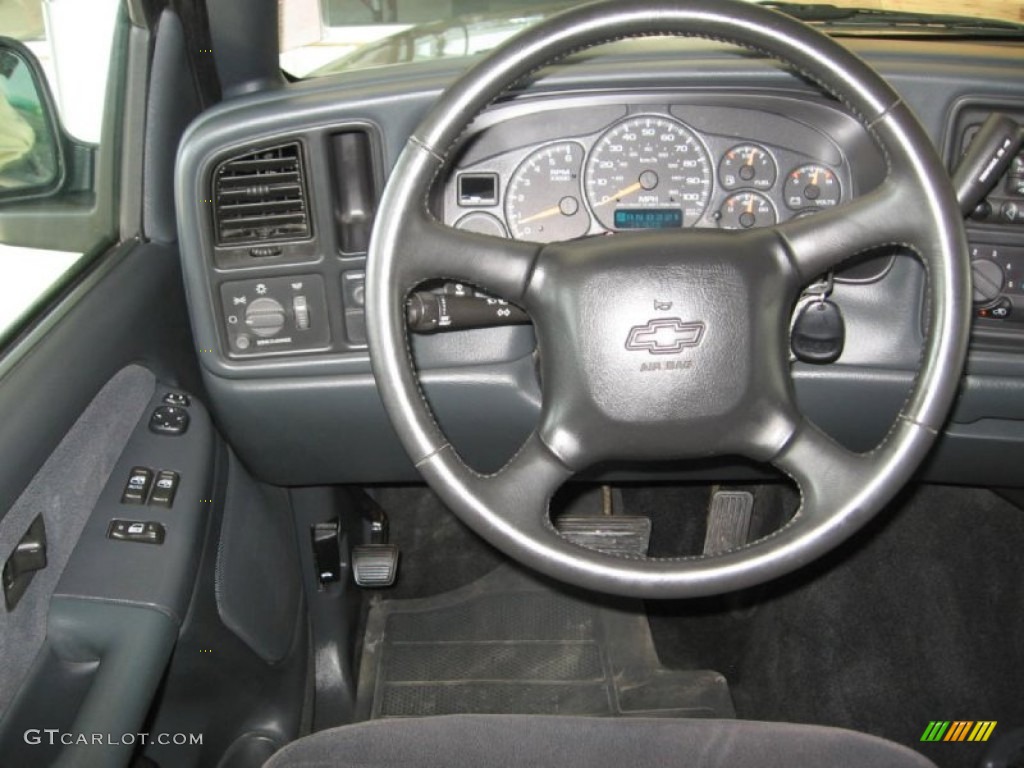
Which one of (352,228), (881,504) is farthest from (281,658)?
(881,504)

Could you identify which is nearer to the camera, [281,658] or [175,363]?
[175,363]

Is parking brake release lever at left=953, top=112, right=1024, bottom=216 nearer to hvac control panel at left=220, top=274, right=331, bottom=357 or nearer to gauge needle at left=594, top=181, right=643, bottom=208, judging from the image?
gauge needle at left=594, top=181, right=643, bottom=208

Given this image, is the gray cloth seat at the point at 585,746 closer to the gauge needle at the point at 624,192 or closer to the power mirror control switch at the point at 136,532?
the power mirror control switch at the point at 136,532

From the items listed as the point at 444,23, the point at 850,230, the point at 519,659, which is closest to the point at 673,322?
the point at 850,230

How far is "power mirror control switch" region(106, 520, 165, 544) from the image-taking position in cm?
125

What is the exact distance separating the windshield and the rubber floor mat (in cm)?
115

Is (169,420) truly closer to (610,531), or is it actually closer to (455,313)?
(455,313)

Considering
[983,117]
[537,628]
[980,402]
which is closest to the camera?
[983,117]

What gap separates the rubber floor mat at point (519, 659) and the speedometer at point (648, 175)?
101 cm

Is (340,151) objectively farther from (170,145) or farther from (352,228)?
(170,145)

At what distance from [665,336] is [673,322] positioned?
2cm

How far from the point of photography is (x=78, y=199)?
4.72 feet

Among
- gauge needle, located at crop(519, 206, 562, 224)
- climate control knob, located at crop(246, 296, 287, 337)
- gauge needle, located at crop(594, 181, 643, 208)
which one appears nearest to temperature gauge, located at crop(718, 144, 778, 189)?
gauge needle, located at crop(594, 181, 643, 208)

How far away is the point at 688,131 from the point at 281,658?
3.70 feet
